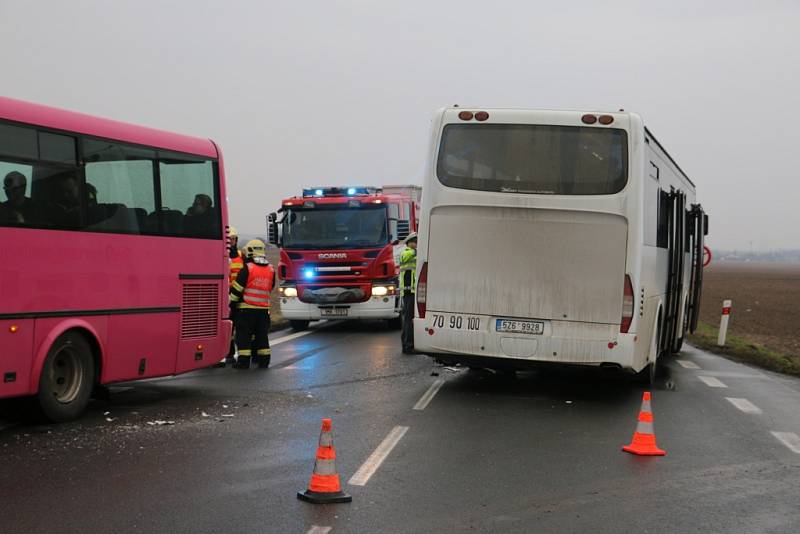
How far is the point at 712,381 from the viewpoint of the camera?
14.2m

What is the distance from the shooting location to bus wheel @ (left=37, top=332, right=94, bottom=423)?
9.30 m

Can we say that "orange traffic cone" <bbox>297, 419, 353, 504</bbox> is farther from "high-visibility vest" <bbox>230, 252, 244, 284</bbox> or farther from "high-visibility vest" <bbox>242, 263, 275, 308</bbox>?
"high-visibility vest" <bbox>230, 252, 244, 284</bbox>

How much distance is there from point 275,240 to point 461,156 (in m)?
9.61

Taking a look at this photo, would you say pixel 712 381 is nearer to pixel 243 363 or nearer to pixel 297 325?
pixel 243 363

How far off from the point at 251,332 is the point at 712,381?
6556 millimetres

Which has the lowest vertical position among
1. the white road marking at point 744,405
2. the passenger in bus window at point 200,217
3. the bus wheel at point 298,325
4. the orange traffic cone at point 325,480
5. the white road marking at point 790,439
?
the bus wheel at point 298,325

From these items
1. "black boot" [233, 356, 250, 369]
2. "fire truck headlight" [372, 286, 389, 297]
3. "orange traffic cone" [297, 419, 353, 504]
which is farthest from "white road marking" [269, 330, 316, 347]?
"orange traffic cone" [297, 419, 353, 504]

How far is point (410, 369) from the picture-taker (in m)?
14.4

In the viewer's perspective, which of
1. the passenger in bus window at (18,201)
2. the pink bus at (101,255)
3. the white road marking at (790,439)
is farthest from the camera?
the white road marking at (790,439)

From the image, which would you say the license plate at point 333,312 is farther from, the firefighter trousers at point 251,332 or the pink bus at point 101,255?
the pink bus at point 101,255

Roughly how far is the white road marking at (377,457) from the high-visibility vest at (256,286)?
546cm

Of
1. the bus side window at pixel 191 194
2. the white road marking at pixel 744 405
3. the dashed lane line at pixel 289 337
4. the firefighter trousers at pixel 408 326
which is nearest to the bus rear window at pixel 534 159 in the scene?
the bus side window at pixel 191 194

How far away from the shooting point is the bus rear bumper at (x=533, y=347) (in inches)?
435

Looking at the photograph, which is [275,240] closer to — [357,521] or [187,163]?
[187,163]
